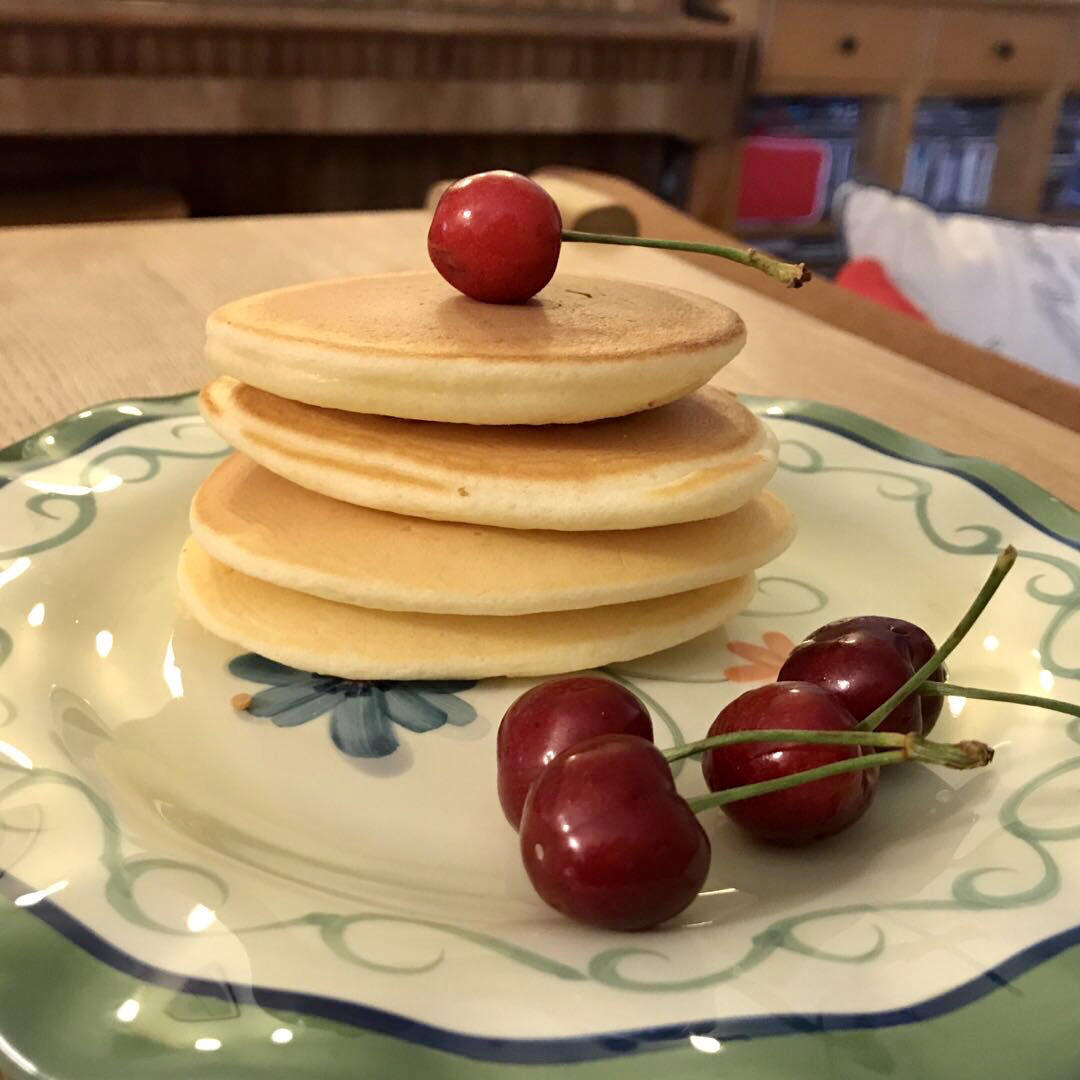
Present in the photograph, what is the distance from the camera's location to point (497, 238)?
762 millimetres

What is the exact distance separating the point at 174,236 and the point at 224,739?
131 cm

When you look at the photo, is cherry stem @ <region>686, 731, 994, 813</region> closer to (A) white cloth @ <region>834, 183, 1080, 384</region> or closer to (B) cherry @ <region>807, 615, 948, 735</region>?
(B) cherry @ <region>807, 615, 948, 735</region>

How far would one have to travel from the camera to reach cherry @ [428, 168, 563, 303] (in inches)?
30.1

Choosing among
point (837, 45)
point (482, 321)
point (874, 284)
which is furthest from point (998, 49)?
point (482, 321)

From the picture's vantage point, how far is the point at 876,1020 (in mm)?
428

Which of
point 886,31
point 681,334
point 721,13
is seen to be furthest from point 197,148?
point 681,334

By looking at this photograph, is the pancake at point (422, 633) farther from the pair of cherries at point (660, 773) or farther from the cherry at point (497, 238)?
the cherry at point (497, 238)

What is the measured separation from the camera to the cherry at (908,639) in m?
0.68

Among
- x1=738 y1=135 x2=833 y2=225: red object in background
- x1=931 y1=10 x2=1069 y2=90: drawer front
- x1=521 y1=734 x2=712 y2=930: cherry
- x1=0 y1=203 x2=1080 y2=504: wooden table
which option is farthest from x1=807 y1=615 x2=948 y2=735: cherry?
x1=931 y1=10 x2=1069 y2=90: drawer front

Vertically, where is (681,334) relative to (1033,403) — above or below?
above

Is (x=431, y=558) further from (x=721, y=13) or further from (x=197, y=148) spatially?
(x=721, y=13)

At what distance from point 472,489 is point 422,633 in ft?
0.36

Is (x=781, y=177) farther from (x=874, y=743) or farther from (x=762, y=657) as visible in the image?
(x=874, y=743)

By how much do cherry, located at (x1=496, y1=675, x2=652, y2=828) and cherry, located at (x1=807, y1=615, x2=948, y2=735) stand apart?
0.47 ft
